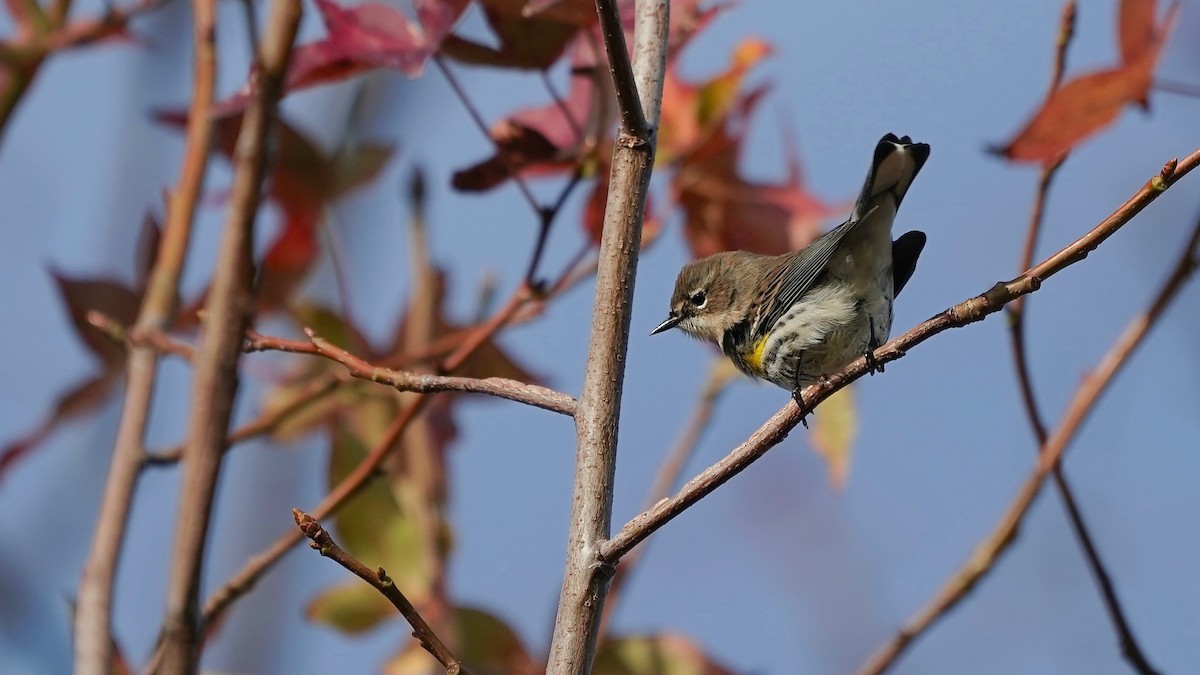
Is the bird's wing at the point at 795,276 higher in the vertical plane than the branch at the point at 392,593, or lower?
higher

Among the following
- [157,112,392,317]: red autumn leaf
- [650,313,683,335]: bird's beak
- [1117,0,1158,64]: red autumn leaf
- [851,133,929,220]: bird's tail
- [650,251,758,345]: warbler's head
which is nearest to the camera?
[1117,0,1158,64]: red autumn leaf

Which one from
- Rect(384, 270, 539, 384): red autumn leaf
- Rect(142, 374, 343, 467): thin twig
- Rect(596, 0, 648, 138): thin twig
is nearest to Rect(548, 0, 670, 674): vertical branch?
Rect(596, 0, 648, 138): thin twig

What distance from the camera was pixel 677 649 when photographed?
232 cm

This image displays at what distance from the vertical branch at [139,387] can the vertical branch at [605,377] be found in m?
0.80

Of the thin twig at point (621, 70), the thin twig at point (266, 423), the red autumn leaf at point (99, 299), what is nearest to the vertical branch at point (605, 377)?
the thin twig at point (621, 70)

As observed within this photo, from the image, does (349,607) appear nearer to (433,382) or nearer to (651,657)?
(651,657)

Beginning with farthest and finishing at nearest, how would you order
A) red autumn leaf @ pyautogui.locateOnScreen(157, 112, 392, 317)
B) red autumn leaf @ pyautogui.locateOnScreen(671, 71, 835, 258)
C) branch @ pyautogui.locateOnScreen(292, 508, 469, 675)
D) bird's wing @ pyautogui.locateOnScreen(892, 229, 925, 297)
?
bird's wing @ pyautogui.locateOnScreen(892, 229, 925, 297)
red autumn leaf @ pyautogui.locateOnScreen(157, 112, 392, 317)
red autumn leaf @ pyautogui.locateOnScreen(671, 71, 835, 258)
branch @ pyautogui.locateOnScreen(292, 508, 469, 675)

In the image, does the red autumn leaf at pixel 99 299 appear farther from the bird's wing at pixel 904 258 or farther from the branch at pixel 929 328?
the bird's wing at pixel 904 258

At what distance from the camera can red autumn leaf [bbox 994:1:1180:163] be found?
2.04 metres

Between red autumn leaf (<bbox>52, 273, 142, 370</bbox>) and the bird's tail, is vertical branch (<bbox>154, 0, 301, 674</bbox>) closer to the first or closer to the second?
red autumn leaf (<bbox>52, 273, 142, 370</bbox>)

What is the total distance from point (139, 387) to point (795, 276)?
157 cm

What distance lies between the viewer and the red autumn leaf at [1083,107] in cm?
204

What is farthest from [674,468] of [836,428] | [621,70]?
[621,70]

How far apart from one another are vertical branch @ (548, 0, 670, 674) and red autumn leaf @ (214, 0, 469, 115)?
558 millimetres
